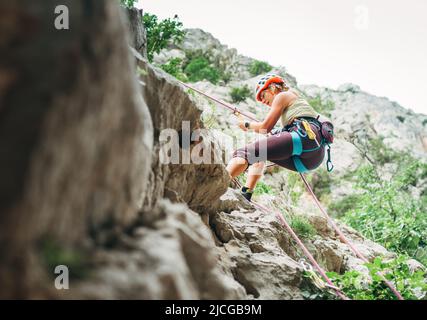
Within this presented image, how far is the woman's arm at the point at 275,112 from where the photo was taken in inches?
191

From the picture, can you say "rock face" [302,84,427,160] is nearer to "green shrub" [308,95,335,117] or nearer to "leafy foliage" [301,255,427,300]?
"green shrub" [308,95,335,117]

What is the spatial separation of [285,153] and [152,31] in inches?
172

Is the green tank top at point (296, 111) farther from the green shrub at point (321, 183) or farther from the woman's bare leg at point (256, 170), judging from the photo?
the green shrub at point (321, 183)

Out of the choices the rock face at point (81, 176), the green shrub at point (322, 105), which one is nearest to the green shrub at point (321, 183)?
the green shrub at point (322, 105)

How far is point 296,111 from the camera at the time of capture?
492 centimetres

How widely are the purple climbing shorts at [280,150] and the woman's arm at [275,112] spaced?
6.8 inches

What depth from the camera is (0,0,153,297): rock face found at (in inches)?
47.6

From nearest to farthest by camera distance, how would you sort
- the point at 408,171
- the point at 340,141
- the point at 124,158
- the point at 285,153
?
1. the point at 124,158
2. the point at 285,153
3. the point at 408,171
4. the point at 340,141

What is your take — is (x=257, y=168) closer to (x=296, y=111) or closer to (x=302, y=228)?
(x=296, y=111)

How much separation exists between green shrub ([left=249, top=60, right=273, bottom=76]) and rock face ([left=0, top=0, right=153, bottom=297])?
777 inches

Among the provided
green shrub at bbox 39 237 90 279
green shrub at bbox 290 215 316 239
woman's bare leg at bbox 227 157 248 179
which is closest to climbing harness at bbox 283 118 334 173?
woman's bare leg at bbox 227 157 248 179

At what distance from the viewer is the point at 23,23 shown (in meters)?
1.30

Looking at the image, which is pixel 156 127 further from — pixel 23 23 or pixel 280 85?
pixel 280 85
